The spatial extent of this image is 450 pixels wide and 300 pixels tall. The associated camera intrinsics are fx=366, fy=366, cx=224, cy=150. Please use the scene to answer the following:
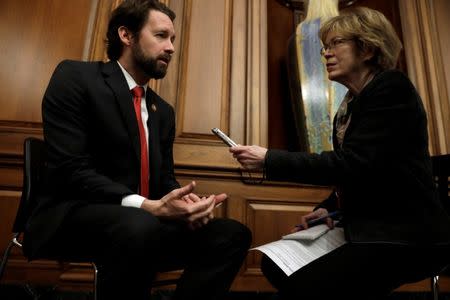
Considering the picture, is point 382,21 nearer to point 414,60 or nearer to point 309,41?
point 309,41

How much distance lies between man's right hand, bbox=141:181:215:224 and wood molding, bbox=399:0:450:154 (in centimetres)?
195

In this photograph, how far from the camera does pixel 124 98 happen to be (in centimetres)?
118

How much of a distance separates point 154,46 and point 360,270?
3.42 ft

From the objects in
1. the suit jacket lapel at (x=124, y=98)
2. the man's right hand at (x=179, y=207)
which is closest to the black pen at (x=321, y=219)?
the man's right hand at (x=179, y=207)

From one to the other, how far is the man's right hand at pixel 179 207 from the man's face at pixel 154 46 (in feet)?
1.89

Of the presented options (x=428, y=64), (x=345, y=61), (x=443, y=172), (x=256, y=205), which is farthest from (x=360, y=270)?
(x=428, y=64)

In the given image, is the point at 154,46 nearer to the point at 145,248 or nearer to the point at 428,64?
the point at 145,248

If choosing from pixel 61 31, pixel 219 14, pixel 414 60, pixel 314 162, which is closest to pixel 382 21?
pixel 314 162

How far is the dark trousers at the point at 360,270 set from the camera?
877 millimetres

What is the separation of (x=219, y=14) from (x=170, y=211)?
5.61ft

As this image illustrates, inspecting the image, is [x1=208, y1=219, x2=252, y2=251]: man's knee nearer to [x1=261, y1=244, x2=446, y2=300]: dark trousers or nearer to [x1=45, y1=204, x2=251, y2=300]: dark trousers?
[x1=45, y1=204, x2=251, y2=300]: dark trousers

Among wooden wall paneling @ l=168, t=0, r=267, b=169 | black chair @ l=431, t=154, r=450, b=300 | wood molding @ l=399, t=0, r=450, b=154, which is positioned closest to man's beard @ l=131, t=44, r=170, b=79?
wooden wall paneling @ l=168, t=0, r=267, b=169

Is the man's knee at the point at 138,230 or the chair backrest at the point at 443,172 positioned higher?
the chair backrest at the point at 443,172

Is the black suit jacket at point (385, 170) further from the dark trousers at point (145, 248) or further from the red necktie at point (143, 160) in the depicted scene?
the red necktie at point (143, 160)
